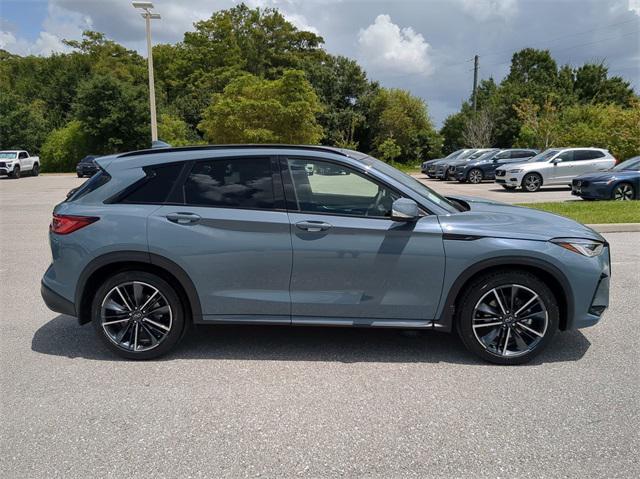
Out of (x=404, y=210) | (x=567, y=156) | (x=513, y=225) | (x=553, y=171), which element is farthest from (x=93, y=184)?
(x=567, y=156)

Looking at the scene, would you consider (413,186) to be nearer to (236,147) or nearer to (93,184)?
(236,147)

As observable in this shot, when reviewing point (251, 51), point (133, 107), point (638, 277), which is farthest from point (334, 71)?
point (638, 277)

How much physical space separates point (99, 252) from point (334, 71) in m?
52.4

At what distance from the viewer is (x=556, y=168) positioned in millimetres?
19359

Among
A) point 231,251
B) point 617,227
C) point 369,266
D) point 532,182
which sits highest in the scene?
point 532,182

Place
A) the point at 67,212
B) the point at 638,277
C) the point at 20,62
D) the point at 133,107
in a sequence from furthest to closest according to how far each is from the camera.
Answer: the point at 20,62
the point at 133,107
the point at 638,277
the point at 67,212

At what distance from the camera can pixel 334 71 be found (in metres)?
53.1

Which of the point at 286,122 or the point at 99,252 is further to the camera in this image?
the point at 286,122

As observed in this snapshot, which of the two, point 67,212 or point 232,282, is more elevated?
point 67,212

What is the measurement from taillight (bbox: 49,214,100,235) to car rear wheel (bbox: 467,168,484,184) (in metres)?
22.6

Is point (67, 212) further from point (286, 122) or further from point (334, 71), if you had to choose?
point (334, 71)

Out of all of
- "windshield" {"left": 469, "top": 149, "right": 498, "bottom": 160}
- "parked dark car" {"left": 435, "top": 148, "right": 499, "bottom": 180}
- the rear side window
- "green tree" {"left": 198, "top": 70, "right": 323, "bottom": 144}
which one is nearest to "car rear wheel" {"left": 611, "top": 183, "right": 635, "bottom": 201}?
"parked dark car" {"left": 435, "top": 148, "right": 499, "bottom": 180}

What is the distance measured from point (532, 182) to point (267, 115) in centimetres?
1915

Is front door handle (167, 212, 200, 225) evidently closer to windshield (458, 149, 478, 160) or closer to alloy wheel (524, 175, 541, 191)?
alloy wheel (524, 175, 541, 191)
